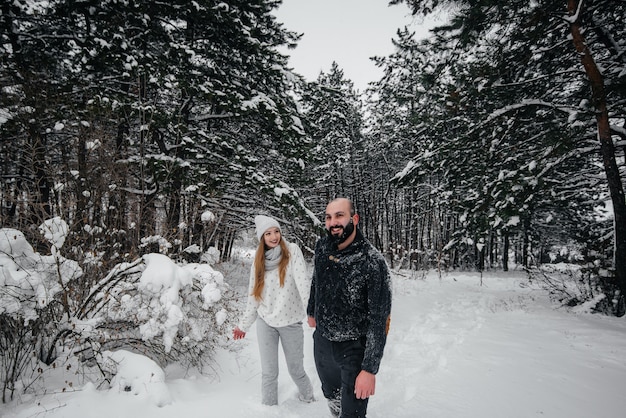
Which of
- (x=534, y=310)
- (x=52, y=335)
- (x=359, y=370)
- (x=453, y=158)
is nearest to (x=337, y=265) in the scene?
(x=359, y=370)

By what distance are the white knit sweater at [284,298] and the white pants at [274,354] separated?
0.36ft

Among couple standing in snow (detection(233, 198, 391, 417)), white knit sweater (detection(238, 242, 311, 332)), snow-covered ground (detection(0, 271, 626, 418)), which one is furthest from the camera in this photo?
white knit sweater (detection(238, 242, 311, 332))

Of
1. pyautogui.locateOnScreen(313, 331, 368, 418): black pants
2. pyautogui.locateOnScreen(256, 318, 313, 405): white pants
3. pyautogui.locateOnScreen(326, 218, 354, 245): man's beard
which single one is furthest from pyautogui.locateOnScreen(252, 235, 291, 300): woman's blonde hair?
pyautogui.locateOnScreen(326, 218, 354, 245): man's beard

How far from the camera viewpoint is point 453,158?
716 cm

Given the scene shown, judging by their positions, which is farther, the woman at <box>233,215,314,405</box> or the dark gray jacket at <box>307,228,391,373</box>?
the woman at <box>233,215,314,405</box>

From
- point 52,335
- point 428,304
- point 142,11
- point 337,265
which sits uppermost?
point 142,11

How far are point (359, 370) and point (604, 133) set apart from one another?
22.6 ft

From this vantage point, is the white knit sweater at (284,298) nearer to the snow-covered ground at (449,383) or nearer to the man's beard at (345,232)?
the man's beard at (345,232)

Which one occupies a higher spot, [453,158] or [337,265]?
[453,158]

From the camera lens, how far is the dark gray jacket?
2060 mm

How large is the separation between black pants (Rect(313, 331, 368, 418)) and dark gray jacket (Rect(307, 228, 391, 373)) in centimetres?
9

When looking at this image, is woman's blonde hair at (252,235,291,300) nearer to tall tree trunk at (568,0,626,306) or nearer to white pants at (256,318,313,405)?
white pants at (256,318,313,405)

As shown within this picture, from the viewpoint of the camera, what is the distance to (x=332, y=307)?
2324mm

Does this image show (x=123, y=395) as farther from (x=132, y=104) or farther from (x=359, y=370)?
(x=132, y=104)
